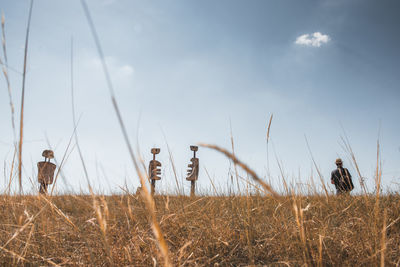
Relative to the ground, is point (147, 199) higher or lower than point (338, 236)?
higher

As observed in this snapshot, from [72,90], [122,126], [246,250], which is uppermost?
[72,90]

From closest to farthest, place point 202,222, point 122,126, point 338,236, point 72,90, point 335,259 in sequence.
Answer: point 122,126, point 72,90, point 335,259, point 338,236, point 202,222

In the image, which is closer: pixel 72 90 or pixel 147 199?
pixel 147 199

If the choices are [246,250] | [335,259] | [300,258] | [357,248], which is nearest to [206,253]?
[246,250]

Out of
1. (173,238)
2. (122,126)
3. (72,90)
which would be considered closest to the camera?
(122,126)

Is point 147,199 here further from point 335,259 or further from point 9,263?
point 9,263

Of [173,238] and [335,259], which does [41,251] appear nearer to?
[173,238]

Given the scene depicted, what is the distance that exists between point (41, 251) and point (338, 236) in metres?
2.08

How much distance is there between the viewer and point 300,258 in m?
1.33

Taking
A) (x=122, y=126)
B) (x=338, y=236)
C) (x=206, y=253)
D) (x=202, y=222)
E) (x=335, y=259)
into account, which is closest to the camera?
(x=122, y=126)

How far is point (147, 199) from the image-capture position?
0.51m

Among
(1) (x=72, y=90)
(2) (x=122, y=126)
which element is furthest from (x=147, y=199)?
(1) (x=72, y=90)

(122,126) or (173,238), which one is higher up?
(122,126)

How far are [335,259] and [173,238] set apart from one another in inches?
43.8
